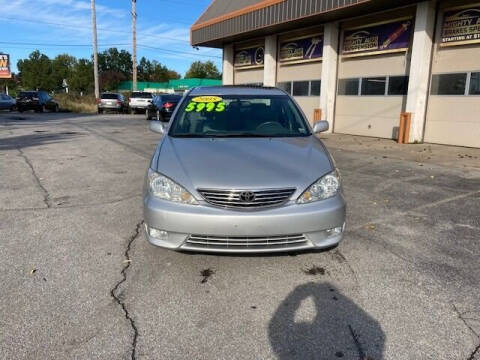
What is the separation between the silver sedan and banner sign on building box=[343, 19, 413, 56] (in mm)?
11259

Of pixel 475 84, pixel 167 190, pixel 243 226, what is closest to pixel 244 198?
pixel 243 226

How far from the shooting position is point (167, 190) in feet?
10.7

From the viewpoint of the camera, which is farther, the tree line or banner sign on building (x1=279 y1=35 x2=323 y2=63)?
the tree line

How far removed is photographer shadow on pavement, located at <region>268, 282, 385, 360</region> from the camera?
2422mm

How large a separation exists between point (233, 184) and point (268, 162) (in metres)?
0.50

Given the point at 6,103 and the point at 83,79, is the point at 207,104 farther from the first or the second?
the point at 83,79

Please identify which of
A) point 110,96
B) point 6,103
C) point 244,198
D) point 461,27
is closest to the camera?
point 244,198

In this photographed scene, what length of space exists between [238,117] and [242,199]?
1.70 m

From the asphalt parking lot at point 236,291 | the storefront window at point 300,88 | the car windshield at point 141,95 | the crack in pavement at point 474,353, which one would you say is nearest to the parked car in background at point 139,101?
the car windshield at point 141,95

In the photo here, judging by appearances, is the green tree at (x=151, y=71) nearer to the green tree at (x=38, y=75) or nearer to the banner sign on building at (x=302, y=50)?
the green tree at (x=38, y=75)

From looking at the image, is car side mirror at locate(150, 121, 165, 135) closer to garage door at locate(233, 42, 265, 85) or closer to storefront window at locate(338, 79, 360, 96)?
storefront window at locate(338, 79, 360, 96)

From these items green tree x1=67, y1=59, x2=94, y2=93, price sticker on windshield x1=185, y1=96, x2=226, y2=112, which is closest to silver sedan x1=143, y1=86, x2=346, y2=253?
price sticker on windshield x1=185, y1=96, x2=226, y2=112

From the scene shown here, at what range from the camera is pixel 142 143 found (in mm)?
12492

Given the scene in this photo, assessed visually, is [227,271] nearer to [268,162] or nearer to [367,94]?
[268,162]
